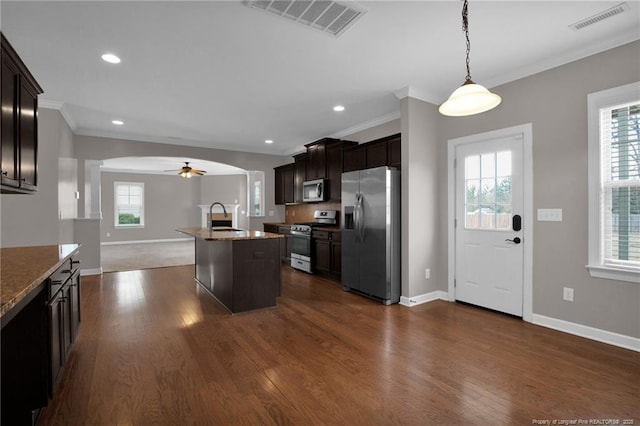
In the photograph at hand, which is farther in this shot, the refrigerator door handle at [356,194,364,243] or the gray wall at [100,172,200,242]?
the gray wall at [100,172,200,242]

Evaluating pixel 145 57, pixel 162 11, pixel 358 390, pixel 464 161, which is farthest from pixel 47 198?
pixel 464 161

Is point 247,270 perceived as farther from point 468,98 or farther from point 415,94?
point 415,94

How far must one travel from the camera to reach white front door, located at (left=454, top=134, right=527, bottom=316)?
3404 millimetres

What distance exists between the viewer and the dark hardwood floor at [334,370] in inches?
73.1

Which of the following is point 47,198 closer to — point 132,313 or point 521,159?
point 132,313

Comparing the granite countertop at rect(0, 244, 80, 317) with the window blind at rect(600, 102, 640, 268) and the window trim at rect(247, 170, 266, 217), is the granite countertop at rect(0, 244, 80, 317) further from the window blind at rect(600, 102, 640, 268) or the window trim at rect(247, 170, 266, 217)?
the window trim at rect(247, 170, 266, 217)

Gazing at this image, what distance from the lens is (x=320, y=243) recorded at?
5.59m

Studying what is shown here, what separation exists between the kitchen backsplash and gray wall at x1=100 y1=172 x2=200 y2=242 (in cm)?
539

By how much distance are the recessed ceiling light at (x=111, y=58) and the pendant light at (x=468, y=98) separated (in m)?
3.01

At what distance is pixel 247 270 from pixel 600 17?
12.8 feet

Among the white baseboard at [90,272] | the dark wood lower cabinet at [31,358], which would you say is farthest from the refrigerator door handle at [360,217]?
the white baseboard at [90,272]

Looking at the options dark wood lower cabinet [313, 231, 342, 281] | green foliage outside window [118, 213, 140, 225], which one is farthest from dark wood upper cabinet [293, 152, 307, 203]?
green foliage outside window [118, 213, 140, 225]

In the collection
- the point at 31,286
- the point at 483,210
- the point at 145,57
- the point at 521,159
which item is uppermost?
the point at 145,57

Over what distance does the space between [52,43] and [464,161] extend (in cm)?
438
